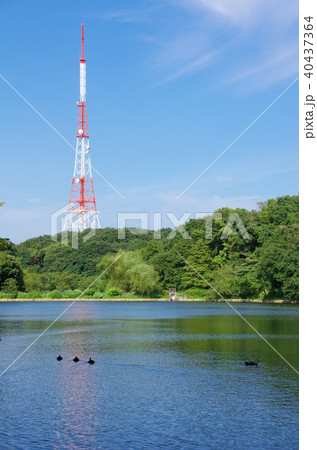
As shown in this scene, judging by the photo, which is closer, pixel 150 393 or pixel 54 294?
pixel 150 393

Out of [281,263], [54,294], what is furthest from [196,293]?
[54,294]

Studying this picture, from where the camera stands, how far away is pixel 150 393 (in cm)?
1323

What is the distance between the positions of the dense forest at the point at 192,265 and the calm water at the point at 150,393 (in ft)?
96.5

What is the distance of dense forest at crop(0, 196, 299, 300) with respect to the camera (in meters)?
52.8

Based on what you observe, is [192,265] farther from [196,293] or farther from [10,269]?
[10,269]

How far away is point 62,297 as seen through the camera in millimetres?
62031

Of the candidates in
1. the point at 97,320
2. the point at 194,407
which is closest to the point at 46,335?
the point at 97,320
